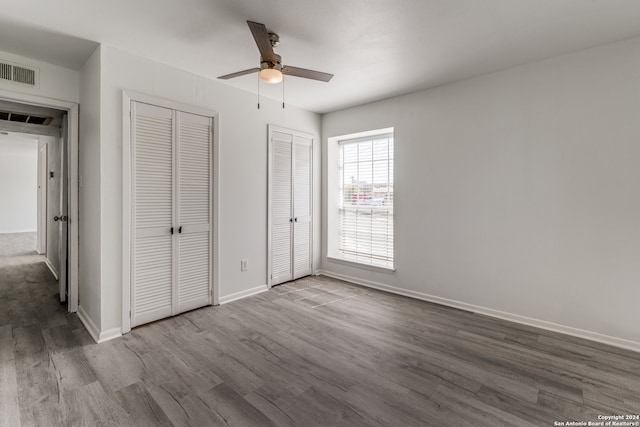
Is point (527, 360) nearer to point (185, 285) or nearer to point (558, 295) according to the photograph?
point (558, 295)

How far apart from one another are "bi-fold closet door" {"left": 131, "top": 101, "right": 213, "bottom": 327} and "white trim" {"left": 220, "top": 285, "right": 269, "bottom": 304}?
190 mm

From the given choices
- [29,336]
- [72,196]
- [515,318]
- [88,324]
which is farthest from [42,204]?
[515,318]

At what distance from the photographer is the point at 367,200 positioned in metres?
4.49

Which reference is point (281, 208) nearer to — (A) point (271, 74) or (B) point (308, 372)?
(A) point (271, 74)

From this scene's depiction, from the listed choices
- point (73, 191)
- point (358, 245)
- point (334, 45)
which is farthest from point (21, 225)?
point (334, 45)

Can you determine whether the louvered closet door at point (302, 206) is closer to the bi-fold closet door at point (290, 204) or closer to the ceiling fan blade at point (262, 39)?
the bi-fold closet door at point (290, 204)

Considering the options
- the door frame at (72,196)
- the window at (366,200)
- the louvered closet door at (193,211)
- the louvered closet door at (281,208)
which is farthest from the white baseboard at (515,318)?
the door frame at (72,196)

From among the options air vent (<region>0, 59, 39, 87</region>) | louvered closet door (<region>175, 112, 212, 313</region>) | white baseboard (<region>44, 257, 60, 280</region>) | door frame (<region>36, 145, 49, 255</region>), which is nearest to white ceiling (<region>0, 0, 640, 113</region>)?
air vent (<region>0, 59, 39, 87</region>)

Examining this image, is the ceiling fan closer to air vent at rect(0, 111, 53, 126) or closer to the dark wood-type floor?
the dark wood-type floor

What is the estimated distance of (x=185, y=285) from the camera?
323 cm

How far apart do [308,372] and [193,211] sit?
2.10 m

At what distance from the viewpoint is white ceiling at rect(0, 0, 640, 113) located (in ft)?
6.82

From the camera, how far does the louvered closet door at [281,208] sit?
13.6ft

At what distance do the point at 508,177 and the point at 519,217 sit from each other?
43 centimetres
